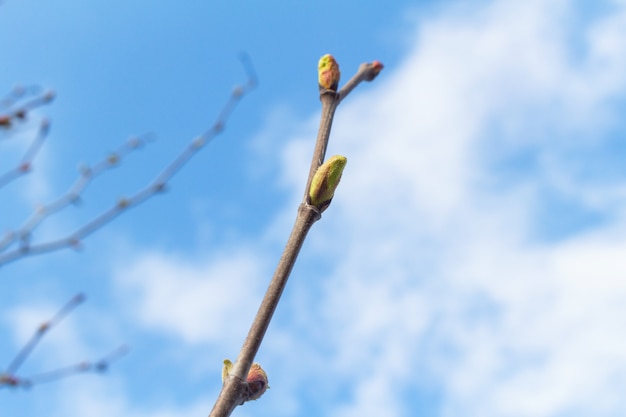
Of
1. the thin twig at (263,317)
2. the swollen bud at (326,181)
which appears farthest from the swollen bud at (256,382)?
the swollen bud at (326,181)

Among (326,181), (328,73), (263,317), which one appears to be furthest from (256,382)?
(328,73)

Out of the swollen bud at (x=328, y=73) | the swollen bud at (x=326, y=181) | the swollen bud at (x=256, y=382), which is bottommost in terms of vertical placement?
the swollen bud at (x=256, y=382)

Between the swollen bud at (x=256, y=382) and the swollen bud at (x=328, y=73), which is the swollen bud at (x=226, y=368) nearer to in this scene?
the swollen bud at (x=256, y=382)

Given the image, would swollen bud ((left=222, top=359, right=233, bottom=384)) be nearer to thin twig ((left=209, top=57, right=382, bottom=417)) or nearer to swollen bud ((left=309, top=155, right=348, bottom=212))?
thin twig ((left=209, top=57, right=382, bottom=417))

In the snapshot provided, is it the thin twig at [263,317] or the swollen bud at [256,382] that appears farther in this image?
the swollen bud at [256,382]

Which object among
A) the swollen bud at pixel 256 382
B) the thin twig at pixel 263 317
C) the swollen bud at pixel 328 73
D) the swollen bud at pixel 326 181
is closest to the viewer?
the thin twig at pixel 263 317

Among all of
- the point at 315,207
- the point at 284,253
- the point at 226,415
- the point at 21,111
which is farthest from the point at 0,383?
the point at 315,207

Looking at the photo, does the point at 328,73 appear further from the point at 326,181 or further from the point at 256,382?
the point at 256,382
